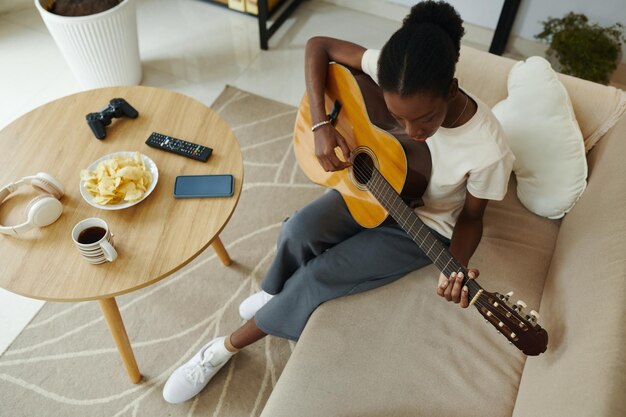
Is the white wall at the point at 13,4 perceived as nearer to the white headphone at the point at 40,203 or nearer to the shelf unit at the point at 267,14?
the shelf unit at the point at 267,14

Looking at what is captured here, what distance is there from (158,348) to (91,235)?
0.54 meters

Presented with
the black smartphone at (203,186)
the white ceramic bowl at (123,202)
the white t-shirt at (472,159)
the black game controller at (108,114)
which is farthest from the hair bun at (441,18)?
the black game controller at (108,114)

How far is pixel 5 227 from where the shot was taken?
3.93 feet

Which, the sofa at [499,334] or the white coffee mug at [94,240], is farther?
the white coffee mug at [94,240]

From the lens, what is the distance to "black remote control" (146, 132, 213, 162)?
141 centimetres

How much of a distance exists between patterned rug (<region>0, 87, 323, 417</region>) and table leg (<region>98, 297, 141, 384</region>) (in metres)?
0.06

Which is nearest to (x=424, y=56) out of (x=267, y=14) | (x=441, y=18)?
(x=441, y=18)

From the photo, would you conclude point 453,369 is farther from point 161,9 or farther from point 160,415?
point 161,9

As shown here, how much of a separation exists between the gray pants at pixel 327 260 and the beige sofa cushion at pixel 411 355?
0.13 feet

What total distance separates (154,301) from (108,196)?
52 cm

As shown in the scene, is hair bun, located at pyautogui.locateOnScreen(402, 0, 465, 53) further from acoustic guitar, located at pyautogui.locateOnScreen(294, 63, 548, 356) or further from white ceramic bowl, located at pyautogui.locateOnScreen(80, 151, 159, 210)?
white ceramic bowl, located at pyautogui.locateOnScreen(80, 151, 159, 210)

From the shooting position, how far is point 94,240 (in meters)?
1.19

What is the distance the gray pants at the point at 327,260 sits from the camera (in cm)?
129

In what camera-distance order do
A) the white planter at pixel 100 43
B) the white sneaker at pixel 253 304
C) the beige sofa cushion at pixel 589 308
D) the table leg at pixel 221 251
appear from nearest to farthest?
the beige sofa cushion at pixel 589 308
the white sneaker at pixel 253 304
the table leg at pixel 221 251
the white planter at pixel 100 43
